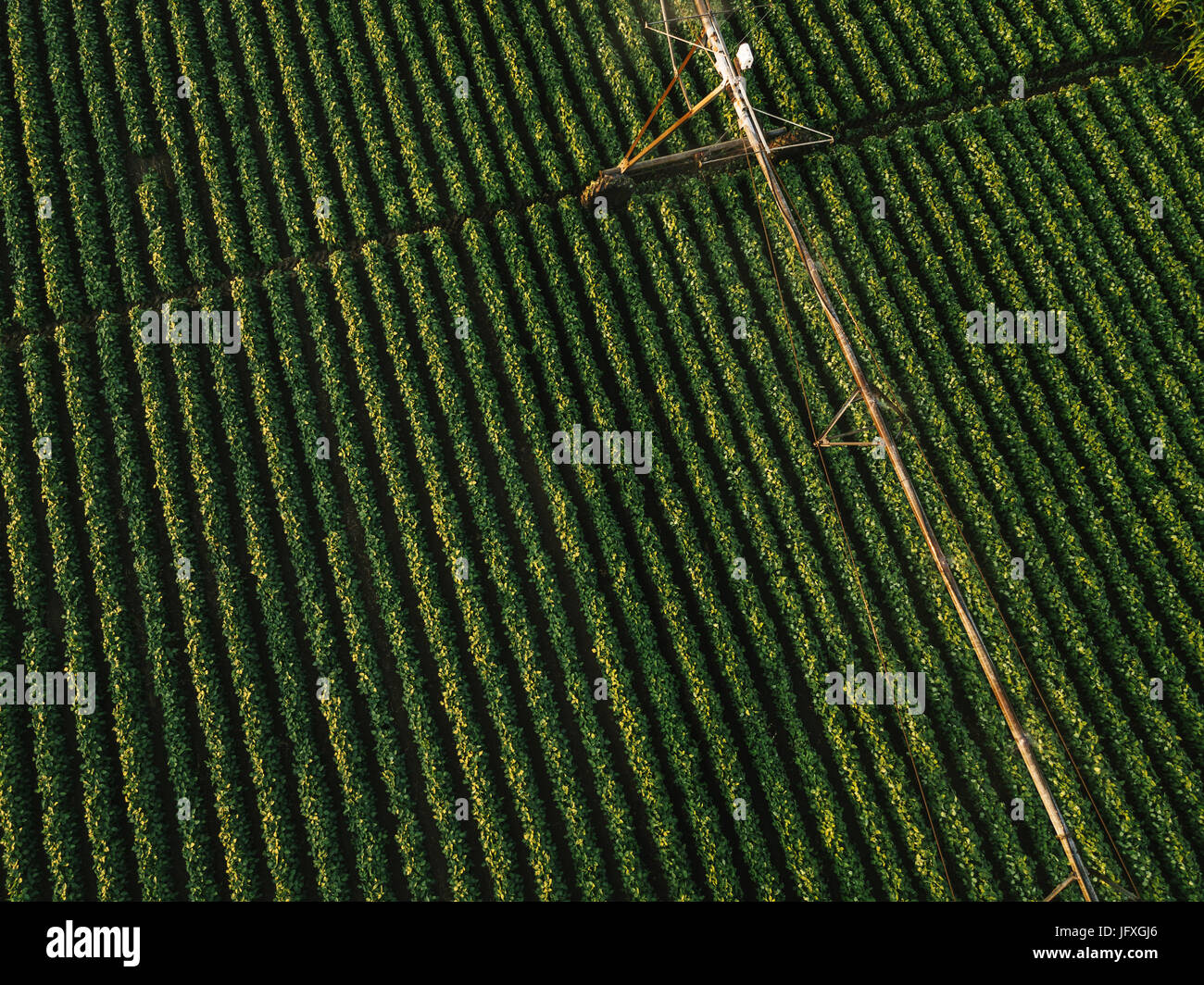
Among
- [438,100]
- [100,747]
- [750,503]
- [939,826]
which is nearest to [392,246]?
[438,100]

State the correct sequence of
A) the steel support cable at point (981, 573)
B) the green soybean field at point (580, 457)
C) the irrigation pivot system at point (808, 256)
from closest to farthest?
the irrigation pivot system at point (808, 256)
the steel support cable at point (981, 573)
the green soybean field at point (580, 457)

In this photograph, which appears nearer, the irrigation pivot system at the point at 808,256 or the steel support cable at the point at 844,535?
the irrigation pivot system at the point at 808,256

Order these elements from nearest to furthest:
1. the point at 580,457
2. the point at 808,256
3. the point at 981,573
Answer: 1. the point at 808,256
2. the point at 981,573
3. the point at 580,457

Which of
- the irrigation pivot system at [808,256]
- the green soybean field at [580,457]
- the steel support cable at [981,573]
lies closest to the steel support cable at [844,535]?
the green soybean field at [580,457]

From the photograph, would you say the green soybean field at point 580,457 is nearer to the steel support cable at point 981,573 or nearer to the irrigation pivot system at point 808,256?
the steel support cable at point 981,573

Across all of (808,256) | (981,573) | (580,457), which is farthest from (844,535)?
(580,457)

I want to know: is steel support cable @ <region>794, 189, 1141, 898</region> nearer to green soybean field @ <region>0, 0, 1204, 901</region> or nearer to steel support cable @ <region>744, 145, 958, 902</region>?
green soybean field @ <region>0, 0, 1204, 901</region>

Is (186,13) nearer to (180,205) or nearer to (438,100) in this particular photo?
(180,205)

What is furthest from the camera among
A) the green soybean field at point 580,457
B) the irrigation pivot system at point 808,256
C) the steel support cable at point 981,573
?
the green soybean field at point 580,457

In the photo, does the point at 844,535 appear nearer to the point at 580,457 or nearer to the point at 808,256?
the point at 808,256
